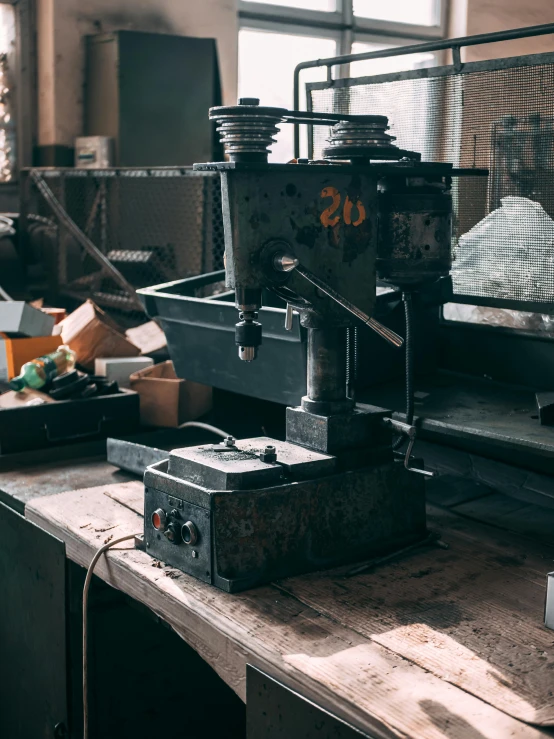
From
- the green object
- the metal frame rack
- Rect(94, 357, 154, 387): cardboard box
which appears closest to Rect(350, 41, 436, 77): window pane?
the metal frame rack

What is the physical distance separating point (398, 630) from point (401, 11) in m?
6.96

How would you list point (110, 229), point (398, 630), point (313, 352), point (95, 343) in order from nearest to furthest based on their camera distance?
1. point (398, 630)
2. point (313, 352)
3. point (95, 343)
4. point (110, 229)

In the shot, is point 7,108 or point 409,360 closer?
point 409,360

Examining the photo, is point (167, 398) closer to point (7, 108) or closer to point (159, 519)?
point (159, 519)

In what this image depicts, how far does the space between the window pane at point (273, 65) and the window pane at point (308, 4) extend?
203mm

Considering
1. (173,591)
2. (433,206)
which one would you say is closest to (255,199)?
(433,206)

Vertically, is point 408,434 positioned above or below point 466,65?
below

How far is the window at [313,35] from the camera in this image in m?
6.32

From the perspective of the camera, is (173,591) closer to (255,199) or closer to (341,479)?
(341,479)

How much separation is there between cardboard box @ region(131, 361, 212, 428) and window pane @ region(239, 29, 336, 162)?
13.7ft

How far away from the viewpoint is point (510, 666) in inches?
41.6

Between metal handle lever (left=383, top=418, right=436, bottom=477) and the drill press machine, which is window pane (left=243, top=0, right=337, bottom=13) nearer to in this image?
the drill press machine

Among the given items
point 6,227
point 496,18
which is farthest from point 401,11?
point 6,227

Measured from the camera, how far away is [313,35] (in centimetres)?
670
